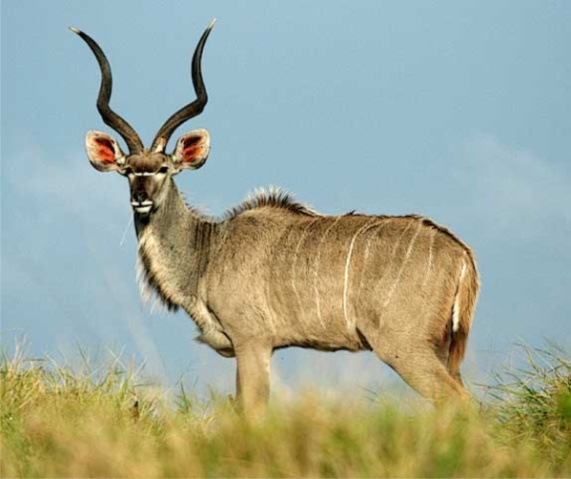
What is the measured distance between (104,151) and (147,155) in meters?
0.43

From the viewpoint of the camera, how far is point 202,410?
781 centimetres

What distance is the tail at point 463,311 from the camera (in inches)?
344

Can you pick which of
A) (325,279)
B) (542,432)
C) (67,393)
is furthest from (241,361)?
(542,432)

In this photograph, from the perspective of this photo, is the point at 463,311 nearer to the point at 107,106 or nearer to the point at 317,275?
the point at 317,275

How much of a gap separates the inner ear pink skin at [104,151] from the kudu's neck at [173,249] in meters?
0.56

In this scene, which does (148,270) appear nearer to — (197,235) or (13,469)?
(197,235)

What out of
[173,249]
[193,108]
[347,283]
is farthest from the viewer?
[193,108]

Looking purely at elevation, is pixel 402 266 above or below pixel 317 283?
above

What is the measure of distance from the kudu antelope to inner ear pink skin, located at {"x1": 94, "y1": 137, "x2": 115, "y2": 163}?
1cm

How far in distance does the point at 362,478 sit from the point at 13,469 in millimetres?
2132

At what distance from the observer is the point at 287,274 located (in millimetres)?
9227

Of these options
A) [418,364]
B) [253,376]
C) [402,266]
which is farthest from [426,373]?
[253,376]

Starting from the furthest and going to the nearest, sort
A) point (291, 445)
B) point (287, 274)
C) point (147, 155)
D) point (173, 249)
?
point (173, 249), point (147, 155), point (287, 274), point (291, 445)

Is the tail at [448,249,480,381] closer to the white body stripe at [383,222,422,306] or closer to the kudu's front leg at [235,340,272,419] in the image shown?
the white body stripe at [383,222,422,306]
